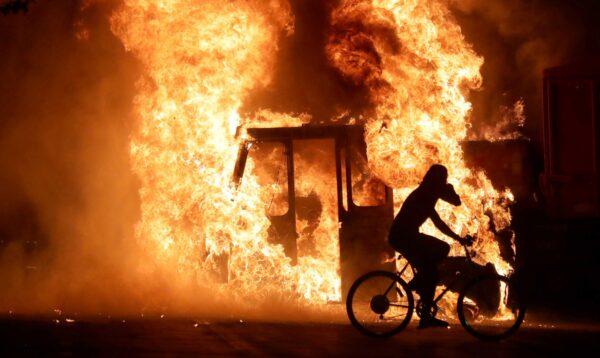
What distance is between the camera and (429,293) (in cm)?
884

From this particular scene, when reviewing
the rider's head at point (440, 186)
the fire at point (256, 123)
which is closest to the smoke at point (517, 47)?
the fire at point (256, 123)

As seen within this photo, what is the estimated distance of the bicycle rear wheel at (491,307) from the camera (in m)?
8.70

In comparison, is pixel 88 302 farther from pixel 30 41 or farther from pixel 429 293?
pixel 30 41

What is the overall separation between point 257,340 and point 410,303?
1.87 meters

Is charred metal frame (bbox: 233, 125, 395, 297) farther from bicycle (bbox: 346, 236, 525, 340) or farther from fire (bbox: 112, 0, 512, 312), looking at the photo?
bicycle (bbox: 346, 236, 525, 340)

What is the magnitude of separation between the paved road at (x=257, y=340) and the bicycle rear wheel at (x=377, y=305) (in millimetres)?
163

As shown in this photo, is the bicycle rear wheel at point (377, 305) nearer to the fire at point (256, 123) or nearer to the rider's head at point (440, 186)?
the rider's head at point (440, 186)

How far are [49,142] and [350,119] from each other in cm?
836

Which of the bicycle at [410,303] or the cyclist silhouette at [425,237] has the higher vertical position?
the cyclist silhouette at [425,237]

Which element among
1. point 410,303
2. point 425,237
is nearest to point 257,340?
point 410,303

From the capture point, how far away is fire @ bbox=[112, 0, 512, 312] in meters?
11.5

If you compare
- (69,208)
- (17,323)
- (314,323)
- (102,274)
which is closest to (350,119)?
(314,323)

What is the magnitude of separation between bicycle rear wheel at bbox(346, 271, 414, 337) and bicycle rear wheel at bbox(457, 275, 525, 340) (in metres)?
0.71

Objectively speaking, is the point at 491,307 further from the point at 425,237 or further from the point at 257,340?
the point at 257,340
